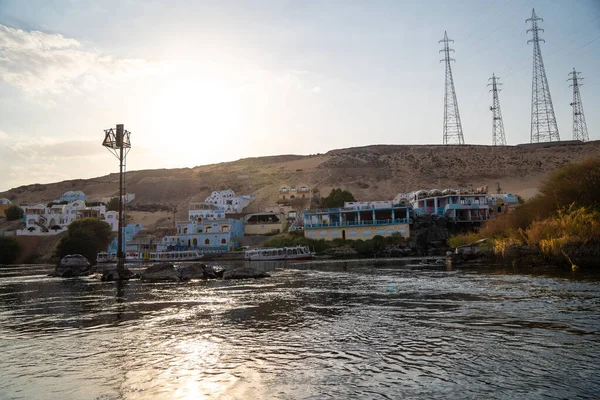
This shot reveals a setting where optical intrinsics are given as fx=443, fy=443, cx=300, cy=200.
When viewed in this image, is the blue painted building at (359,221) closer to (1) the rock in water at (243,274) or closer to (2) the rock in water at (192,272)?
(1) the rock in water at (243,274)

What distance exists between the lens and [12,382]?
25.2 ft

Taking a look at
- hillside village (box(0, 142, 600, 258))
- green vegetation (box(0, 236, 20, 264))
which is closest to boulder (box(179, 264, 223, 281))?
hillside village (box(0, 142, 600, 258))

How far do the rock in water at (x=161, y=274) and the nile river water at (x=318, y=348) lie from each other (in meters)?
13.8

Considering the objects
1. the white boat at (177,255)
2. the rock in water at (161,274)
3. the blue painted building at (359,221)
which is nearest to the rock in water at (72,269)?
the rock in water at (161,274)

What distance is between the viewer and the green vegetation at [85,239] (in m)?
69.2

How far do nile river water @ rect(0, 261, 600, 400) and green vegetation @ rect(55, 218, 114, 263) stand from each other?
186 ft

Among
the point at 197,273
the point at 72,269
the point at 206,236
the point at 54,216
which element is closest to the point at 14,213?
the point at 54,216

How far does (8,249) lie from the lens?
3068 inches

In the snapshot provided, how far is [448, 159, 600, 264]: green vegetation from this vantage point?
24703 mm

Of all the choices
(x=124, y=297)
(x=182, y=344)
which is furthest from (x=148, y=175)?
(x=182, y=344)

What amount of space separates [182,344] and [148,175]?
180161 mm

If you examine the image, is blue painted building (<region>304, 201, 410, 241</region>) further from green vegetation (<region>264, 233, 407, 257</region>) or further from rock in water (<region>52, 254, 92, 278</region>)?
rock in water (<region>52, 254, 92, 278</region>)

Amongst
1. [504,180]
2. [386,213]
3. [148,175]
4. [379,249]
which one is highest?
[148,175]

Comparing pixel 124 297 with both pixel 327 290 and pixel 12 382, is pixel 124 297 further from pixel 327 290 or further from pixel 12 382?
pixel 12 382
